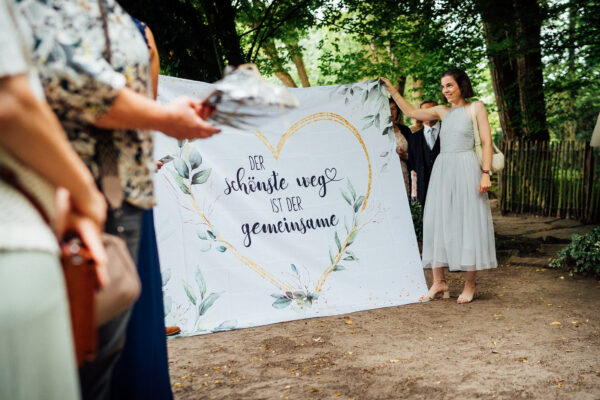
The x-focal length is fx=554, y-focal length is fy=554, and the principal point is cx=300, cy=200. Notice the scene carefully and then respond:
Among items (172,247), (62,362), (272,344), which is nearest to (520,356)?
(272,344)

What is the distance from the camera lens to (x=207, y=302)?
15.1 ft

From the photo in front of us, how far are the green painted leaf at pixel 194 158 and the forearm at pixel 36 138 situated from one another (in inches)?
141

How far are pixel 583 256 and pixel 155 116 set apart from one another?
5760 millimetres

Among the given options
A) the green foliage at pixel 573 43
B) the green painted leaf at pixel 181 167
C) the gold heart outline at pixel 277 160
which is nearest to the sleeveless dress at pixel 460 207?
the gold heart outline at pixel 277 160

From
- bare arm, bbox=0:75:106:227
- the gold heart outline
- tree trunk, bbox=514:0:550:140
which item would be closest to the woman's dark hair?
the gold heart outline

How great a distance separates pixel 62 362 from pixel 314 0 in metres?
8.33

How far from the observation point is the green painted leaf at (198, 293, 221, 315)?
458cm

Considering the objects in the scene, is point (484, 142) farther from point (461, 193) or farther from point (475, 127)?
point (461, 193)

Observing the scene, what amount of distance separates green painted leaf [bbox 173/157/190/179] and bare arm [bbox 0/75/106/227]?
353 cm

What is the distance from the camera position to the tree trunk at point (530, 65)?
274 inches

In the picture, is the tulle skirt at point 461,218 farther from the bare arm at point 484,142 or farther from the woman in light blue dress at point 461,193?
the bare arm at point 484,142

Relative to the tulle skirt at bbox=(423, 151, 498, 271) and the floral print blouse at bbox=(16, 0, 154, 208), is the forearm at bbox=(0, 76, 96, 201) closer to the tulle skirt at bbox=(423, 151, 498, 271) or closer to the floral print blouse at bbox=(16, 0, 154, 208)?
the floral print blouse at bbox=(16, 0, 154, 208)

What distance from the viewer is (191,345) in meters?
4.22

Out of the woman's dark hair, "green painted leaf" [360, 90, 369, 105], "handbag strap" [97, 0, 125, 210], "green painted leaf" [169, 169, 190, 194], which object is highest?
the woman's dark hair
